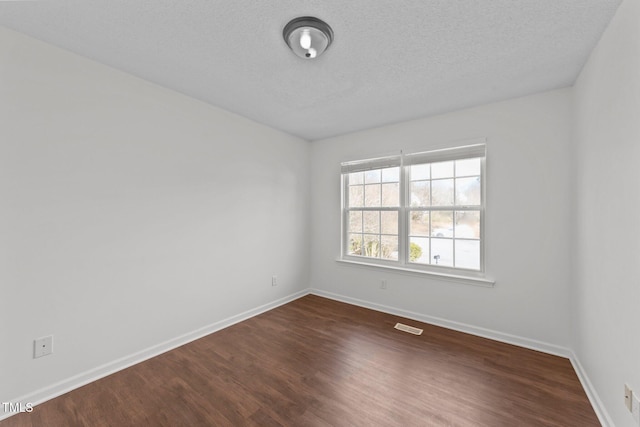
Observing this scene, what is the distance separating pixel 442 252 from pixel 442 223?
0.35 metres

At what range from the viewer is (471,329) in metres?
2.87

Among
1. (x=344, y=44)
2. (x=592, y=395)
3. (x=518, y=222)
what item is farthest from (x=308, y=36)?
(x=592, y=395)

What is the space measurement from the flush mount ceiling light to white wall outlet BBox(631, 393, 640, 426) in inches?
103

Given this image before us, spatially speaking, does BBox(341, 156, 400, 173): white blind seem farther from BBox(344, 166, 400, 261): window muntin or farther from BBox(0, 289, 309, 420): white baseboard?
BBox(0, 289, 309, 420): white baseboard

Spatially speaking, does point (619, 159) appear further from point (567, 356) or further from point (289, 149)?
point (289, 149)

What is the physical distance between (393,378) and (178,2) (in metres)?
2.97

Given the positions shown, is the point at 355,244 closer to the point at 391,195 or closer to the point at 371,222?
the point at 371,222

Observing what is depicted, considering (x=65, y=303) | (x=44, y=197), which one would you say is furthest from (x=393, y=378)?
(x=44, y=197)

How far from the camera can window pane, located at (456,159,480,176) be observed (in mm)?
2923

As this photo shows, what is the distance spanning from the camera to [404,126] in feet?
11.0

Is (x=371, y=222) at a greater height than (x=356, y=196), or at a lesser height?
lesser

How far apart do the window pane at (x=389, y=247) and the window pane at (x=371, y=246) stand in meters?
0.06

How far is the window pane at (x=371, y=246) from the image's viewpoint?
3725 mm

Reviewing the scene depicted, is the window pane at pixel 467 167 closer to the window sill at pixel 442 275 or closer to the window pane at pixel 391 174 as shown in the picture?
the window pane at pixel 391 174
